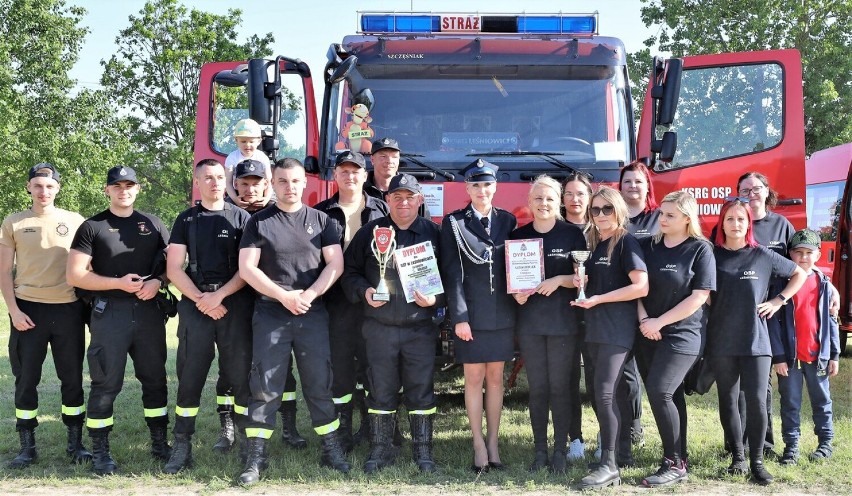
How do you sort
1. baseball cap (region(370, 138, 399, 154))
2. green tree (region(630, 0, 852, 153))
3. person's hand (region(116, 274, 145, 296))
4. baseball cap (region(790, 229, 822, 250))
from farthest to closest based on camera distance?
1. green tree (region(630, 0, 852, 153))
2. baseball cap (region(370, 138, 399, 154))
3. baseball cap (region(790, 229, 822, 250))
4. person's hand (region(116, 274, 145, 296))

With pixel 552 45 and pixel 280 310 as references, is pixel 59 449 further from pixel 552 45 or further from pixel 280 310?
pixel 552 45

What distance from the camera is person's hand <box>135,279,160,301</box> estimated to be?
5.02 meters

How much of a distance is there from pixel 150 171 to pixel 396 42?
877 inches

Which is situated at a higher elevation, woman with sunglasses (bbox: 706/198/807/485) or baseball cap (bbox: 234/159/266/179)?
baseball cap (bbox: 234/159/266/179)

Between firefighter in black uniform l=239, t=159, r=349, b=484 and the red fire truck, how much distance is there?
0.95 m

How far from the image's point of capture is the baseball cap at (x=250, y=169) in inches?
204

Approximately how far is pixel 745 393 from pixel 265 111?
146 inches

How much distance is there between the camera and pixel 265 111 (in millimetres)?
5766

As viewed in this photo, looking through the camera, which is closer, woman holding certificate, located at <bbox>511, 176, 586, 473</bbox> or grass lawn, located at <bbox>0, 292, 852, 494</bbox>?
grass lawn, located at <bbox>0, 292, 852, 494</bbox>

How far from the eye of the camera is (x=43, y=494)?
4.58 m

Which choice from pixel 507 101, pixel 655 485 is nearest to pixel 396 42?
pixel 507 101

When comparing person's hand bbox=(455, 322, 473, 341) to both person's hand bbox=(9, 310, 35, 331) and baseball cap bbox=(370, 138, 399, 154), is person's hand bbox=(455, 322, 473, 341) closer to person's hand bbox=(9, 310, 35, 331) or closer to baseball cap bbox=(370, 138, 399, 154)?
baseball cap bbox=(370, 138, 399, 154)

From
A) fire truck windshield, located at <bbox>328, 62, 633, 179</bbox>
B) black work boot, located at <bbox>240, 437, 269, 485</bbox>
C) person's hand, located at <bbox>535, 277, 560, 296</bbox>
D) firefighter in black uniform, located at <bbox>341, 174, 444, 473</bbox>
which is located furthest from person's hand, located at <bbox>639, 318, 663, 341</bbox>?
black work boot, located at <bbox>240, 437, 269, 485</bbox>

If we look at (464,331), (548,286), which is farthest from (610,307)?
(464,331)
